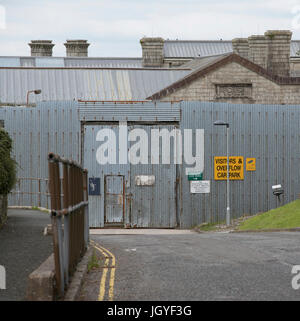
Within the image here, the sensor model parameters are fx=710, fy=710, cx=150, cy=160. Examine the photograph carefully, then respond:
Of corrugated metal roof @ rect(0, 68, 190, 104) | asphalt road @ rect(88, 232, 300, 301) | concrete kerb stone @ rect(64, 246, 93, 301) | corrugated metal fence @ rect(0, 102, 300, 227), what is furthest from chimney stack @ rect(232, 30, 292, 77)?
concrete kerb stone @ rect(64, 246, 93, 301)

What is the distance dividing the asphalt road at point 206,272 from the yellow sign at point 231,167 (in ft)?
60.9

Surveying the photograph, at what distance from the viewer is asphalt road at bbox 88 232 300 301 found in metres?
9.90

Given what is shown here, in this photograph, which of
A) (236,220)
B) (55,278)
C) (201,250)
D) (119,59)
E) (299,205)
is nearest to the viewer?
(55,278)

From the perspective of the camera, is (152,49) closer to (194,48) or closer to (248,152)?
(194,48)

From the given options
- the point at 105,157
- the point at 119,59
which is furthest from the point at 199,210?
the point at 119,59

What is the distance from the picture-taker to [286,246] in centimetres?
1619

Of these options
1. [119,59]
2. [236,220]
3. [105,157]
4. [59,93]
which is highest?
[119,59]

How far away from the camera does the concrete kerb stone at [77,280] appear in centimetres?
945

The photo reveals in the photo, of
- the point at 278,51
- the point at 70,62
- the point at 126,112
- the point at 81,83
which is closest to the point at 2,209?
the point at 126,112

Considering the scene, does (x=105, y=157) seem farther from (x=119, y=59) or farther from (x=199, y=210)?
(x=119, y=59)

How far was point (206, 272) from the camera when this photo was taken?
1188cm
